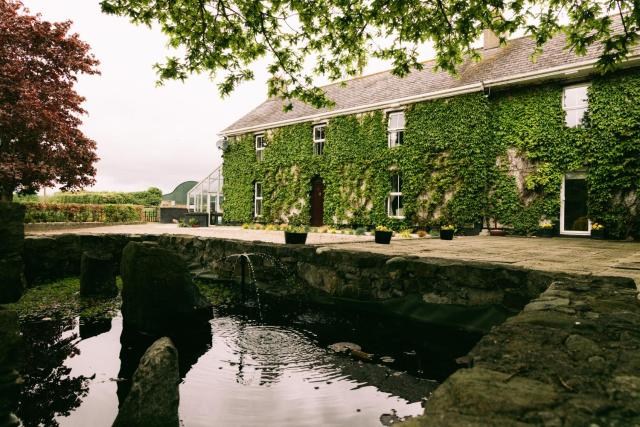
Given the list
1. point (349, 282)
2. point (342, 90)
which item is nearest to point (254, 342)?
point (349, 282)

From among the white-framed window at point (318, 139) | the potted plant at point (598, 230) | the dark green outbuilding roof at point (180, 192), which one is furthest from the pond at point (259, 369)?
the dark green outbuilding roof at point (180, 192)

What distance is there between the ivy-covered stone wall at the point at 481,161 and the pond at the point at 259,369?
9326 millimetres

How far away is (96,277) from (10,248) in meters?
3.04

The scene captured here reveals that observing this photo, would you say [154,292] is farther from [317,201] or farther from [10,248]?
[317,201]

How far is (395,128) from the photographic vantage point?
15273 millimetres

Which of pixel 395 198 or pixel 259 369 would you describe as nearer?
pixel 259 369

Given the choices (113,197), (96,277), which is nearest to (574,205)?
(96,277)

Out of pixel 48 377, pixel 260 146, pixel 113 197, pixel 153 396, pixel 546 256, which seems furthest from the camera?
pixel 113 197

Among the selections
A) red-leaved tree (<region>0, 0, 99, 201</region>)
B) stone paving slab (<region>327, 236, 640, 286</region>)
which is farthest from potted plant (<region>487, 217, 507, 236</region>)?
red-leaved tree (<region>0, 0, 99, 201</region>)

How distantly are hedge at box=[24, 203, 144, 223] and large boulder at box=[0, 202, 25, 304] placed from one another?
1114 centimetres

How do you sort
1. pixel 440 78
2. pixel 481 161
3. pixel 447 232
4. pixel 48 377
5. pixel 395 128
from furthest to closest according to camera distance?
pixel 395 128
pixel 440 78
pixel 481 161
pixel 447 232
pixel 48 377

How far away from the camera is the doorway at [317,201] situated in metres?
17.6

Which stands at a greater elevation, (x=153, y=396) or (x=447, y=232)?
(x=447, y=232)

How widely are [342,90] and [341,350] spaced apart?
55.6 feet
